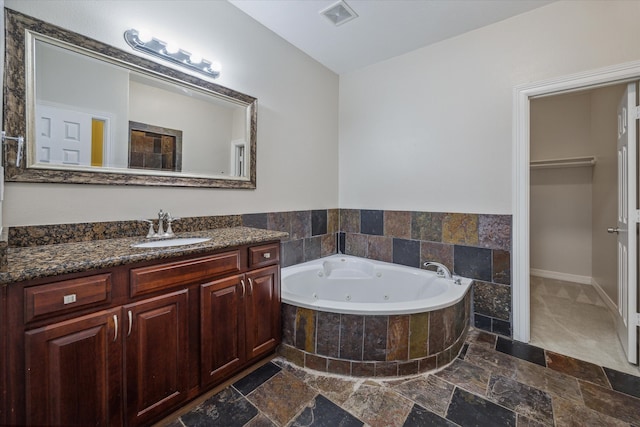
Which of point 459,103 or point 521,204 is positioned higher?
point 459,103

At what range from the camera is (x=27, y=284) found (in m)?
0.96

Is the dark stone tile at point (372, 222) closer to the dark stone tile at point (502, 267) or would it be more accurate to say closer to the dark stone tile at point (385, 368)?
the dark stone tile at point (502, 267)

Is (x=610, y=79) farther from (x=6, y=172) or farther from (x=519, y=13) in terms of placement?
(x=6, y=172)

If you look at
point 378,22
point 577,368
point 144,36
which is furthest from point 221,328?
point 378,22

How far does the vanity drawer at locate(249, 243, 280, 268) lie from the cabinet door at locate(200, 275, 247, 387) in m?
0.13

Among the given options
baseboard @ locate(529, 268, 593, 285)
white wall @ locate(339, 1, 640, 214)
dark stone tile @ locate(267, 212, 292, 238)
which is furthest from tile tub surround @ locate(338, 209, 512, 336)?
baseboard @ locate(529, 268, 593, 285)

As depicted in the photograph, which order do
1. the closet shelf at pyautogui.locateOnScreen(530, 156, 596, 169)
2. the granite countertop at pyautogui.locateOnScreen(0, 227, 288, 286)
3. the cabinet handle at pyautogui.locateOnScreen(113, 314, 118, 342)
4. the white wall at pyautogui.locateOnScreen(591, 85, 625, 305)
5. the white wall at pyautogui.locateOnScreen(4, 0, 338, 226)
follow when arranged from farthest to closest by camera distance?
the closet shelf at pyautogui.locateOnScreen(530, 156, 596, 169) < the white wall at pyautogui.locateOnScreen(591, 85, 625, 305) < the white wall at pyautogui.locateOnScreen(4, 0, 338, 226) < the cabinet handle at pyautogui.locateOnScreen(113, 314, 118, 342) < the granite countertop at pyautogui.locateOnScreen(0, 227, 288, 286)

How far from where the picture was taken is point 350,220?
318cm

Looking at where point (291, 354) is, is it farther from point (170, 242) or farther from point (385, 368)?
point (170, 242)

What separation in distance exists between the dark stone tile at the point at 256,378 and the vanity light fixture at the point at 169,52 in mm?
2105

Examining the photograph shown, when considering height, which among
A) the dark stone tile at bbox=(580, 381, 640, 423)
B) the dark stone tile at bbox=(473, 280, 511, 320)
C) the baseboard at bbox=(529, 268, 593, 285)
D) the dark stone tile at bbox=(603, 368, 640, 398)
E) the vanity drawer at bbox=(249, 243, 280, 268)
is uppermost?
the vanity drawer at bbox=(249, 243, 280, 268)

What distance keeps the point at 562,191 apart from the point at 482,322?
267cm

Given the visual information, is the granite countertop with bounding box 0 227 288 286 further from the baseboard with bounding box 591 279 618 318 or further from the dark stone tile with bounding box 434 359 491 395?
the baseboard with bounding box 591 279 618 318

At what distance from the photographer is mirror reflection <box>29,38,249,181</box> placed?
4.54ft
